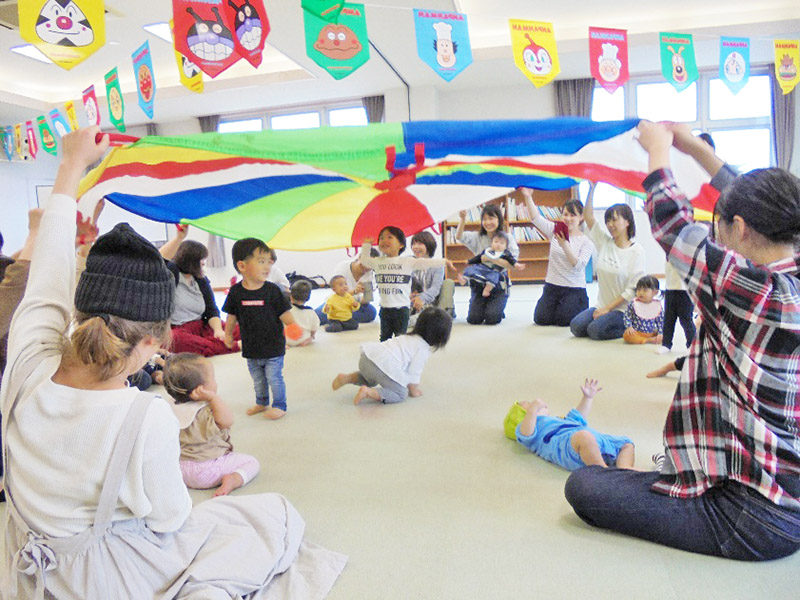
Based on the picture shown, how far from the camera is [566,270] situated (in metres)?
4.73

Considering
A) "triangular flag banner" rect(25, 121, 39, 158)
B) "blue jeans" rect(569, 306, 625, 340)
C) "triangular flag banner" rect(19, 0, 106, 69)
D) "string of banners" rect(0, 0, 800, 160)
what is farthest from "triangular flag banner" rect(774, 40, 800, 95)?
"triangular flag banner" rect(25, 121, 39, 158)

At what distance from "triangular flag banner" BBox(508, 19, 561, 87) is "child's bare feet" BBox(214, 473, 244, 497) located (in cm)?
349

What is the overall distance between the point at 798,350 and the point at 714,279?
0.23m

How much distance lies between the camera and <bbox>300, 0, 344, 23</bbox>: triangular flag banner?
3.04 m

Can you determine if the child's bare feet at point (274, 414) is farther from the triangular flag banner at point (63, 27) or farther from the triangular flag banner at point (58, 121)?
the triangular flag banner at point (58, 121)

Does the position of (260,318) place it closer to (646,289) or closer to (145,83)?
(646,289)

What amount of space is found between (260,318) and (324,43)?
6.05ft

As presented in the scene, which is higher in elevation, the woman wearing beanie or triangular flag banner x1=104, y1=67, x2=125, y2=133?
triangular flag banner x1=104, y1=67, x2=125, y2=133

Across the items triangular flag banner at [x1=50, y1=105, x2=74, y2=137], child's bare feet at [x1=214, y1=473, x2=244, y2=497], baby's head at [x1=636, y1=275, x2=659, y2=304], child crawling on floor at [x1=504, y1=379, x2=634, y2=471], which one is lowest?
child's bare feet at [x1=214, y1=473, x2=244, y2=497]

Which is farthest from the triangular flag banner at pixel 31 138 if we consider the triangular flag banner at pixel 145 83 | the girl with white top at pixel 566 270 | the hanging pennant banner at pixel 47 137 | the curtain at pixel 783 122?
the curtain at pixel 783 122

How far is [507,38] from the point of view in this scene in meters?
6.54

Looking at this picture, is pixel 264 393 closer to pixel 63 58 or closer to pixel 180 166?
pixel 180 166

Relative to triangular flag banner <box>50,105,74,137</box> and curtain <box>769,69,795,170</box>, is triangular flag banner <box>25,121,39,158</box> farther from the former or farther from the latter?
curtain <box>769,69,795,170</box>

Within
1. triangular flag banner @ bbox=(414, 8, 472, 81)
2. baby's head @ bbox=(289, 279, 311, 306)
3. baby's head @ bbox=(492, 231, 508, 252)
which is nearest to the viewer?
triangular flag banner @ bbox=(414, 8, 472, 81)
